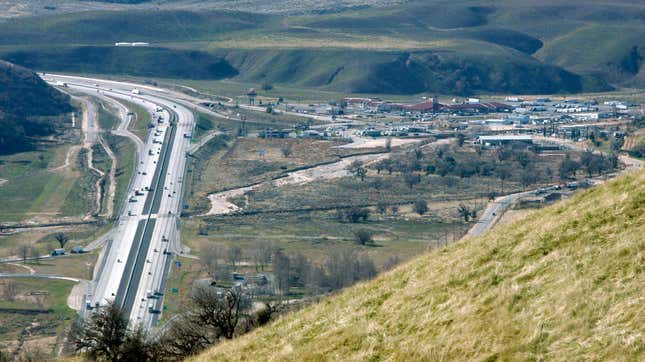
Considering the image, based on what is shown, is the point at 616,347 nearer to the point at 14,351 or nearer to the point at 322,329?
the point at 322,329

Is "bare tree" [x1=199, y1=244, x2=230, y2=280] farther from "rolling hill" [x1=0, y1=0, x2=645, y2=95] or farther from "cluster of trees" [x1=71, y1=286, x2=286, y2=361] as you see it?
"rolling hill" [x1=0, y1=0, x2=645, y2=95]

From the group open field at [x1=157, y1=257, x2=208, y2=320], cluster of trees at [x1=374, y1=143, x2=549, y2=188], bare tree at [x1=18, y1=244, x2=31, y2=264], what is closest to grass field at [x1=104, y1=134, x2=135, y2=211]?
bare tree at [x1=18, y1=244, x2=31, y2=264]

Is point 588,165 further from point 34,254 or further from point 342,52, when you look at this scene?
point 342,52

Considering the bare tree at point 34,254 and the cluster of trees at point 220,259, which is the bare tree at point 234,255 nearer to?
the cluster of trees at point 220,259

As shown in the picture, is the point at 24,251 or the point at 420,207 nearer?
the point at 24,251

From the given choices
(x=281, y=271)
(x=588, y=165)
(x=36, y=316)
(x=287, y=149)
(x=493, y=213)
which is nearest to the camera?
(x=36, y=316)

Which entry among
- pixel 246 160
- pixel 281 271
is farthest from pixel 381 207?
pixel 246 160
